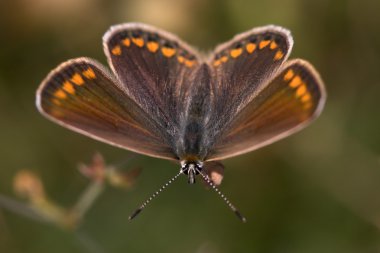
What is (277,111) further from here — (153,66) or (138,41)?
(138,41)

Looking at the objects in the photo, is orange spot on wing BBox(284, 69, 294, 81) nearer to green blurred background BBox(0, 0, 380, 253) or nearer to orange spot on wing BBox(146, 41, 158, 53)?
orange spot on wing BBox(146, 41, 158, 53)

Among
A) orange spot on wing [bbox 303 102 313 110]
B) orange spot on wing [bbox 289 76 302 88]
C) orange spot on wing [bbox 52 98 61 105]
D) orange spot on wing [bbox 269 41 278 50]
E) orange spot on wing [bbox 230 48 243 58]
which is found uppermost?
orange spot on wing [bbox 52 98 61 105]

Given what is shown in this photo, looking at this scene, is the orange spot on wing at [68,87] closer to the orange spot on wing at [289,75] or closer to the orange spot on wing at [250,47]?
the orange spot on wing at [250,47]

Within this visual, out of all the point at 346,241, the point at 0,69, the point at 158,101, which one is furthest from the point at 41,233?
the point at 346,241

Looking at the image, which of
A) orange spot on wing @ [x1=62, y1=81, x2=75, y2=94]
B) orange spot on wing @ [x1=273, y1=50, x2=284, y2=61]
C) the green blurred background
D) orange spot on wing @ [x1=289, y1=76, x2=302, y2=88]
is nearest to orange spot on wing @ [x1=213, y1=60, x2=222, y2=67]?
orange spot on wing @ [x1=273, y1=50, x2=284, y2=61]

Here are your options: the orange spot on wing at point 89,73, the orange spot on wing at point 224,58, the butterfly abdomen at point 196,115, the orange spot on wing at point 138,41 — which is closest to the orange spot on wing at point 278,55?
the orange spot on wing at point 224,58
